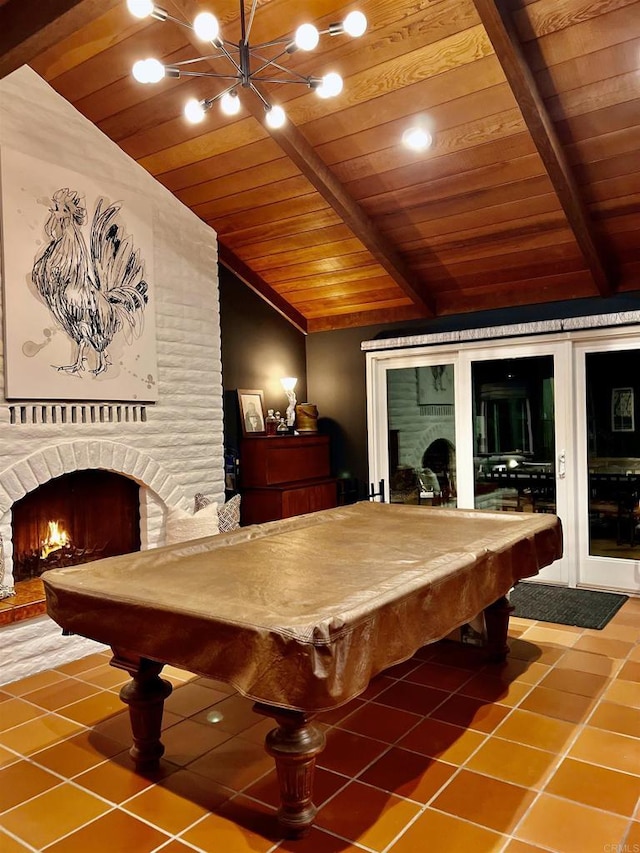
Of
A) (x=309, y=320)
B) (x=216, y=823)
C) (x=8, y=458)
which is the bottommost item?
(x=216, y=823)

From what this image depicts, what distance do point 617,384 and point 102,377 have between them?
3566 millimetres

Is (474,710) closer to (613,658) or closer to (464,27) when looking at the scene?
(613,658)

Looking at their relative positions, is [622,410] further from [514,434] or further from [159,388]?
[159,388]

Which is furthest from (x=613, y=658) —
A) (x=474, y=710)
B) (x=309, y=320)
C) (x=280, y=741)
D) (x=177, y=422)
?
(x=309, y=320)

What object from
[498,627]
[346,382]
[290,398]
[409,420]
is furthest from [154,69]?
[409,420]

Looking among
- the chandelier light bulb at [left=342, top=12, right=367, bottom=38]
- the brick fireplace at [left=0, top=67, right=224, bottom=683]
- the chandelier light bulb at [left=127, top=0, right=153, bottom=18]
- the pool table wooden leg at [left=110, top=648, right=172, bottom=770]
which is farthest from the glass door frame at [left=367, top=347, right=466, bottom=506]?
the chandelier light bulb at [left=127, top=0, right=153, bottom=18]

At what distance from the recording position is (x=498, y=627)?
11.2 feet

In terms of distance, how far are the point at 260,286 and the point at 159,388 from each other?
1.53m

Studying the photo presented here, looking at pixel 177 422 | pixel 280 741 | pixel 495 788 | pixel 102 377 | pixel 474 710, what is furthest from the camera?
pixel 177 422

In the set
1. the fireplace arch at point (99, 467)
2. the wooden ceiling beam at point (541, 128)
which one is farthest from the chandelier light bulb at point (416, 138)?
the fireplace arch at point (99, 467)

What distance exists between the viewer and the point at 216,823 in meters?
2.14

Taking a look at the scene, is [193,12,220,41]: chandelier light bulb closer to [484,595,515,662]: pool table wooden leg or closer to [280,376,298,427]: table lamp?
[484,595,515,662]: pool table wooden leg

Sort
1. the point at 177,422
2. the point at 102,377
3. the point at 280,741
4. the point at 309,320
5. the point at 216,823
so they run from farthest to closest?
the point at 309,320
the point at 177,422
the point at 102,377
the point at 216,823
the point at 280,741

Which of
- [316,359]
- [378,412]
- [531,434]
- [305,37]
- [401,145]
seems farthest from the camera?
[316,359]
